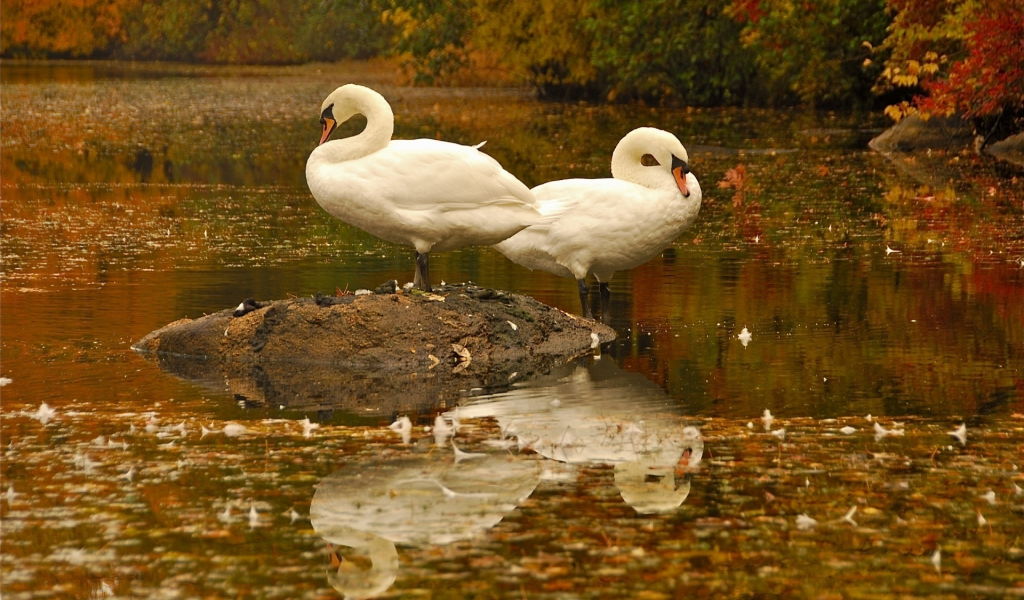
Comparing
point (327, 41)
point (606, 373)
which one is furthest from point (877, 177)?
point (327, 41)

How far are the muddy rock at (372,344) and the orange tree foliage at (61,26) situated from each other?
75.2 metres

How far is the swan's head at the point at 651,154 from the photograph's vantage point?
1034 centimetres

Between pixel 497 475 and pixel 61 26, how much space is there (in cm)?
8135

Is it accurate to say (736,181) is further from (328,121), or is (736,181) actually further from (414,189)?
(414,189)

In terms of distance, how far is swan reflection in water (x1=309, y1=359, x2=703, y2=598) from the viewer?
5.77 m

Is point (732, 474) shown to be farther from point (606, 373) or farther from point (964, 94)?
point (964, 94)

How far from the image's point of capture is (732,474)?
6.61 meters

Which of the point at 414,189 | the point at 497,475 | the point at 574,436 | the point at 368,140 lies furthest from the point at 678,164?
the point at 497,475

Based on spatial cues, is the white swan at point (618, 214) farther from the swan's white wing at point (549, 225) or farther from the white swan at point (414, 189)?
the white swan at point (414, 189)

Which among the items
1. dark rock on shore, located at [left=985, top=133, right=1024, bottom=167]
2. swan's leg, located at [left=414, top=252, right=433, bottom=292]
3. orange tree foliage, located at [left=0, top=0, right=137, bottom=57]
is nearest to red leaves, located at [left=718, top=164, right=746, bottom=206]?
dark rock on shore, located at [left=985, top=133, right=1024, bottom=167]

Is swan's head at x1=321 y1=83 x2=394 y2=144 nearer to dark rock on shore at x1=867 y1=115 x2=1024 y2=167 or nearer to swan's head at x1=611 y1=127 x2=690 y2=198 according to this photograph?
swan's head at x1=611 y1=127 x2=690 y2=198

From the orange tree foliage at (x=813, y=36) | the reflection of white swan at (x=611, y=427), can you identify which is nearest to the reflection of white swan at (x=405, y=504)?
the reflection of white swan at (x=611, y=427)

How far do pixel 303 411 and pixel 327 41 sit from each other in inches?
2801

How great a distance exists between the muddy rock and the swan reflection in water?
727 millimetres
